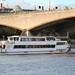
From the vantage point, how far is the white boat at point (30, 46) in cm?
5181

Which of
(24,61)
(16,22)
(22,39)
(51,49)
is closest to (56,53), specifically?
(51,49)

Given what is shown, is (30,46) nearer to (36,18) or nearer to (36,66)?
(36,66)

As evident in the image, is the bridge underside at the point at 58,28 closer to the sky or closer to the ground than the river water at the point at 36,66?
closer to the sky

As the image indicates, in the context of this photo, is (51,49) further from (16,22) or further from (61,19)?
(16,22)

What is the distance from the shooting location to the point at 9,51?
5172 centimetres

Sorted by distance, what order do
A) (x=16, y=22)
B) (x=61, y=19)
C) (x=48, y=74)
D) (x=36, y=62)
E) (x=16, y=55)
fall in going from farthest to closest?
(x=16, y=22) → (x=61, y=19) → (x=16, y=55) → (x=36, y=62) → (x=48, y=74)

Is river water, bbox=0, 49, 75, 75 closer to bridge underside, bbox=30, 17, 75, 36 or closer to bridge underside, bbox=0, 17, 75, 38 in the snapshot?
bridge underside, bbox=30, 17, 75, 36

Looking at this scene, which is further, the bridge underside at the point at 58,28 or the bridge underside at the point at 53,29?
the bridge underside at the point at 53,29

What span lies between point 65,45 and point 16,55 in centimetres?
679

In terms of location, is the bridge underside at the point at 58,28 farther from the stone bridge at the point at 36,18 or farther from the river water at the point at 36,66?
the river water at the point at 36,66

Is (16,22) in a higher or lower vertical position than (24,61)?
higher

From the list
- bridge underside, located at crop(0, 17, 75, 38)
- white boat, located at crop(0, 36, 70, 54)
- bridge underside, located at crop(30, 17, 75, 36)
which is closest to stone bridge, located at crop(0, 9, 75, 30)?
bridge underside, located at crop(30, 17, 75, 36)

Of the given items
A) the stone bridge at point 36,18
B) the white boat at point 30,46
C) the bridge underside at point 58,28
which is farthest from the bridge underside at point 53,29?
the white boat at point 30,46

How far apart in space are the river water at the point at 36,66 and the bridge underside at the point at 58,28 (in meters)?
21.6
